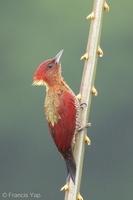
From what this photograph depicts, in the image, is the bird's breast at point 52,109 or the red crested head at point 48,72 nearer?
the bird's breast at point 52,109

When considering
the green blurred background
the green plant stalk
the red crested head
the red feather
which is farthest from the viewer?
the green blurred background

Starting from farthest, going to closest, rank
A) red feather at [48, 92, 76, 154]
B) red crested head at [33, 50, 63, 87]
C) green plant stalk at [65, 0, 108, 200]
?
red crested head at [33, 50, 63, 87]
red feather at [48, 92, 76, 154]
green plant stalk at [65, 0, 108, 200]

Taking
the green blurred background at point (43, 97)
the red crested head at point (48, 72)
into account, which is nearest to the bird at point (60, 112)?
the red crested head at point (48, 72)

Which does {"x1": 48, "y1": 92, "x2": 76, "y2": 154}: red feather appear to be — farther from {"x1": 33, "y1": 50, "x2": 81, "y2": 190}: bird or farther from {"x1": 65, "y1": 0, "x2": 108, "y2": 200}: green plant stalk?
{"x1": 65, "y1": 0, "x2": 108, "y2": 200}: green plant stalk

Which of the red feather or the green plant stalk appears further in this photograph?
the red feather

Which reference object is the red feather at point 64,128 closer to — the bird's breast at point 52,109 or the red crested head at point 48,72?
the bird's breast at point 52,109

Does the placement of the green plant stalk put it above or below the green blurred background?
below

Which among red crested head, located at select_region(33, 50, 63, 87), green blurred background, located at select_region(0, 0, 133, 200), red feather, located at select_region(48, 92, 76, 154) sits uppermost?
green blurred background, located at select_region(0, 0, 133, 200)

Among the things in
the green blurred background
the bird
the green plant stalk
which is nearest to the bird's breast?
→ the bird
